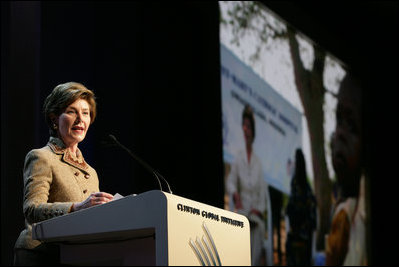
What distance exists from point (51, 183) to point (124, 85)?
5.37 ft

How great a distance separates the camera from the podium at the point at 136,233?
183 centimetres

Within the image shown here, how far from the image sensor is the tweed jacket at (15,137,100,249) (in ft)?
6.75

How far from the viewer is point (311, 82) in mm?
5910

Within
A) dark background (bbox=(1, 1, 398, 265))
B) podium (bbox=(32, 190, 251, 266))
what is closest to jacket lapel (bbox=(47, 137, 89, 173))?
podium (bbox=(32, 190, 251, 266))

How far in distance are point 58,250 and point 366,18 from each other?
5.79 m

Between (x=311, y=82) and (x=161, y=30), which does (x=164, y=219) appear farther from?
(x=311, y=82)

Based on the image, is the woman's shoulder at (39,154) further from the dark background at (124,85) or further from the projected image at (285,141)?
the projected image at (285,141)

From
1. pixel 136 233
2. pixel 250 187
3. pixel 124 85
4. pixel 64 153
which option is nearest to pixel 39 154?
pixel 64 153

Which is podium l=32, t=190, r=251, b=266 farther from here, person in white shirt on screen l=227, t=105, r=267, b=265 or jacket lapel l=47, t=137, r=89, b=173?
person in white shirt on screen l=227, t=105, r=267, b=265

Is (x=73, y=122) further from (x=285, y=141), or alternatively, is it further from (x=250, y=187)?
(x=285, y=141)

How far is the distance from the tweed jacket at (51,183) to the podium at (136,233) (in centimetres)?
11

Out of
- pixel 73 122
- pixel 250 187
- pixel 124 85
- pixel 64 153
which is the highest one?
pixel 124 85

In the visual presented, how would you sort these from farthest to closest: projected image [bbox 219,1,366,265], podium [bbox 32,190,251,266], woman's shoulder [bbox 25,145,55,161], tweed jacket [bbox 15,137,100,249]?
projected image [bbox 219,1,366,265]
woman's shoulder [bbox 25,145,55,161]
tweed jacket [bbox 15,137,100,249]
podium [bbox 32,190,251,266]

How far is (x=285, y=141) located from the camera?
5.27 meters
